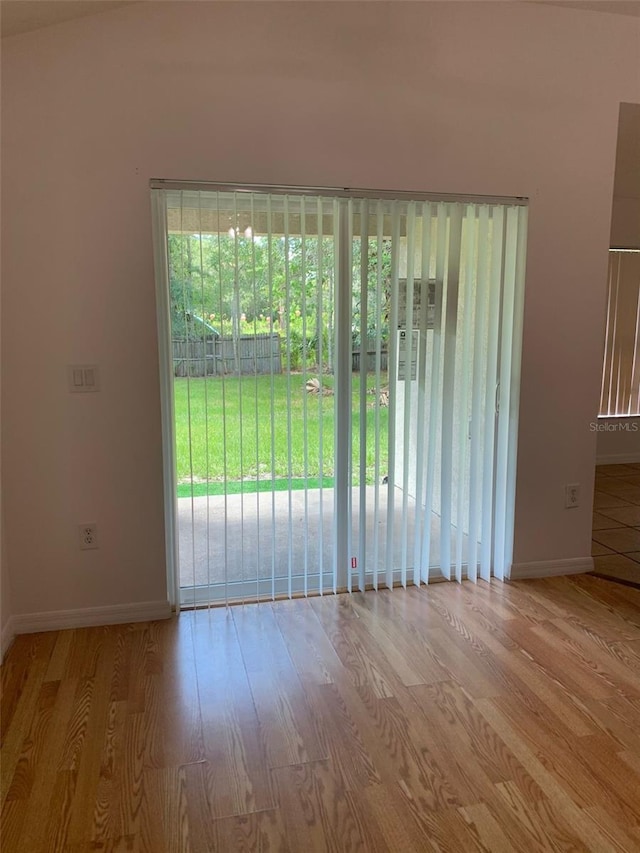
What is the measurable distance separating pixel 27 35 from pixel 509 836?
3.24 m

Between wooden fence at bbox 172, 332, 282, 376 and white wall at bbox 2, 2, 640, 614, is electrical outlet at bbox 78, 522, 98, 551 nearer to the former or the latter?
white wall at bbox 2, 2, 640, 614

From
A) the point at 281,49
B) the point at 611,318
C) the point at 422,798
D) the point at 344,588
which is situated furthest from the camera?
the point at 611,318

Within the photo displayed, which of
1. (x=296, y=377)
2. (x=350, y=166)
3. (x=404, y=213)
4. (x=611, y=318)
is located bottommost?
(x=296, y=377)

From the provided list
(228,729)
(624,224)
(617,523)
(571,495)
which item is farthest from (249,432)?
(624,224)

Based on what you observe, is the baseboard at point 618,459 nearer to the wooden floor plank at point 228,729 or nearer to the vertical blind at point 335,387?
the vertical blind at point 335,387

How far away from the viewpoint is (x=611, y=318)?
5.64 meters

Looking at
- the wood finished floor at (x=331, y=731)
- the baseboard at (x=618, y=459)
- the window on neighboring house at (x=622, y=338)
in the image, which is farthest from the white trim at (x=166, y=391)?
the baseboard at (x=618, y=459)

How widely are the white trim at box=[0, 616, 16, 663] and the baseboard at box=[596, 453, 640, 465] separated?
528 centimetres

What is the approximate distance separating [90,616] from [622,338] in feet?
17.4

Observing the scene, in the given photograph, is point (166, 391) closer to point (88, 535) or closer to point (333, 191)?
point (88, 535)

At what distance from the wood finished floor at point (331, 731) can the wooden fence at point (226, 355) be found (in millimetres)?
1173

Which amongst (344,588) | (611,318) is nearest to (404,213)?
(344,588)

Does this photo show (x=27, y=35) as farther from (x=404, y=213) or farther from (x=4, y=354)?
(x=404, y=213)

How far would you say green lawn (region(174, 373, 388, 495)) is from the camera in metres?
2.67
